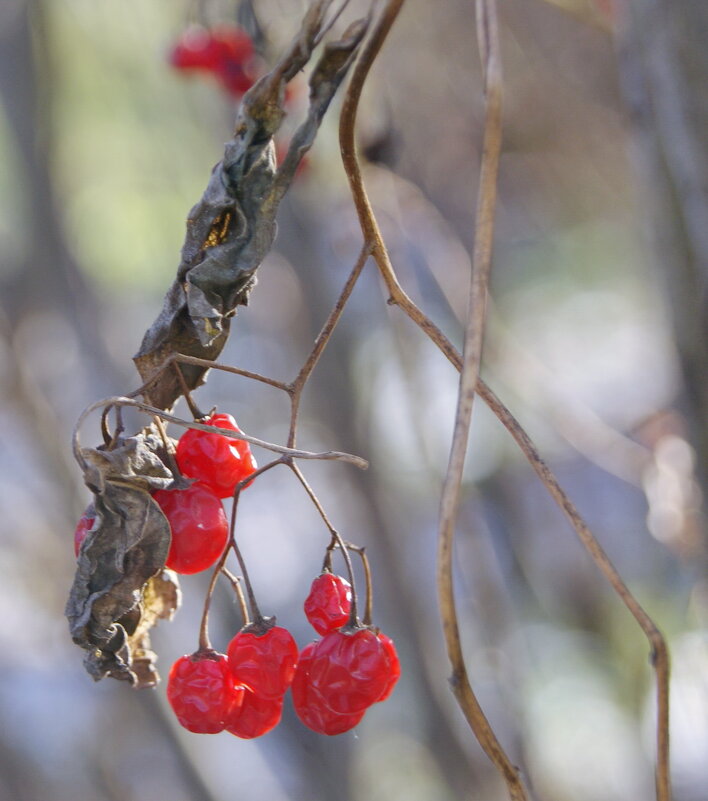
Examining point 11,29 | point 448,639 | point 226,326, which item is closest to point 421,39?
point 11,29

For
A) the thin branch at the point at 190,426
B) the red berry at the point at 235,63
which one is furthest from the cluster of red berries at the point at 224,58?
the thin branch at the point at 190,426

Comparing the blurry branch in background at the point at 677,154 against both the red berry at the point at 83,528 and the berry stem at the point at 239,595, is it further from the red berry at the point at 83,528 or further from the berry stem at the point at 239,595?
the red berry at the point at 83,528

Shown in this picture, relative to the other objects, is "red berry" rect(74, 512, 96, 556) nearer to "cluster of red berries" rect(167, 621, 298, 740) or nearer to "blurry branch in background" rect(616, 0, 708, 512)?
"cluster of red berries" rect(167, 621, 298, 740)

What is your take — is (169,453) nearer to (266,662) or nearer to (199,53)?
(266,662)

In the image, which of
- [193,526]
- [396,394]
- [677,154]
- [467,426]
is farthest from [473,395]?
[396,394]

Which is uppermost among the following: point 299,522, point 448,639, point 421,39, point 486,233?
point 421,39

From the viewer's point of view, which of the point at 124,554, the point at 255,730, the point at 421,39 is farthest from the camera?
the point at 421,39

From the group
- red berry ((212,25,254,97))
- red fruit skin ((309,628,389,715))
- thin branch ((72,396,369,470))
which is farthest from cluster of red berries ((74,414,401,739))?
red berry ((212,25,254,97))

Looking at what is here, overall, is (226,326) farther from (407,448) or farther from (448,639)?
(407,448)
